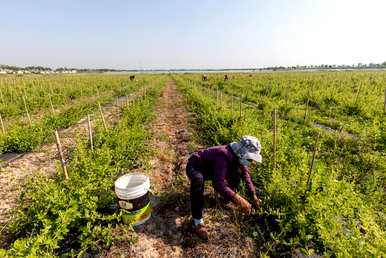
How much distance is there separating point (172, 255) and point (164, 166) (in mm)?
2431

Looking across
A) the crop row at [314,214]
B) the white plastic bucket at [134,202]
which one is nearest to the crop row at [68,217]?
the white plastic bucket at [134,202]

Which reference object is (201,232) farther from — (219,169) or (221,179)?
(219,169)

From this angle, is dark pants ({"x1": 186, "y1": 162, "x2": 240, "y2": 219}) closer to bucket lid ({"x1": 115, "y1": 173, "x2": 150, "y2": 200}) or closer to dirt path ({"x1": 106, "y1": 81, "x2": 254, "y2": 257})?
dirt path ({"x1": 106, "y1": 81, "x2": 254, "y2": 257})

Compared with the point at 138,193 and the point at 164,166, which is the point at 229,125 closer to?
the point at 164,166

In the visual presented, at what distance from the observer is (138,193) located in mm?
2883

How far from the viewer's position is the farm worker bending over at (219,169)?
9.17ft

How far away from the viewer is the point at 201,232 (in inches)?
115

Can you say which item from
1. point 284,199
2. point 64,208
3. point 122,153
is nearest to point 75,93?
Result: point 122,153

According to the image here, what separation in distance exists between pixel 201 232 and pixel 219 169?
0.88 meters

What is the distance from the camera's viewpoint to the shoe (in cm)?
290

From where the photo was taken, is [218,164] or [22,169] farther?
[22,169]

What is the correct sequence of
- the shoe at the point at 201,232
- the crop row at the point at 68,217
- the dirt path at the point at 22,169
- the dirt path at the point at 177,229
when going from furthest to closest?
the dirt path at the point at 22,169, the shoe at the point at 201,232, the dirt path at the point at 177,229, the crop row at the point at 68,217

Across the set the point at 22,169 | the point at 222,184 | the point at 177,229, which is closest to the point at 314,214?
the point at 222,184

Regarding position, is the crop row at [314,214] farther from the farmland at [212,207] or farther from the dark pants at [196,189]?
the dark pants at [196,189]
